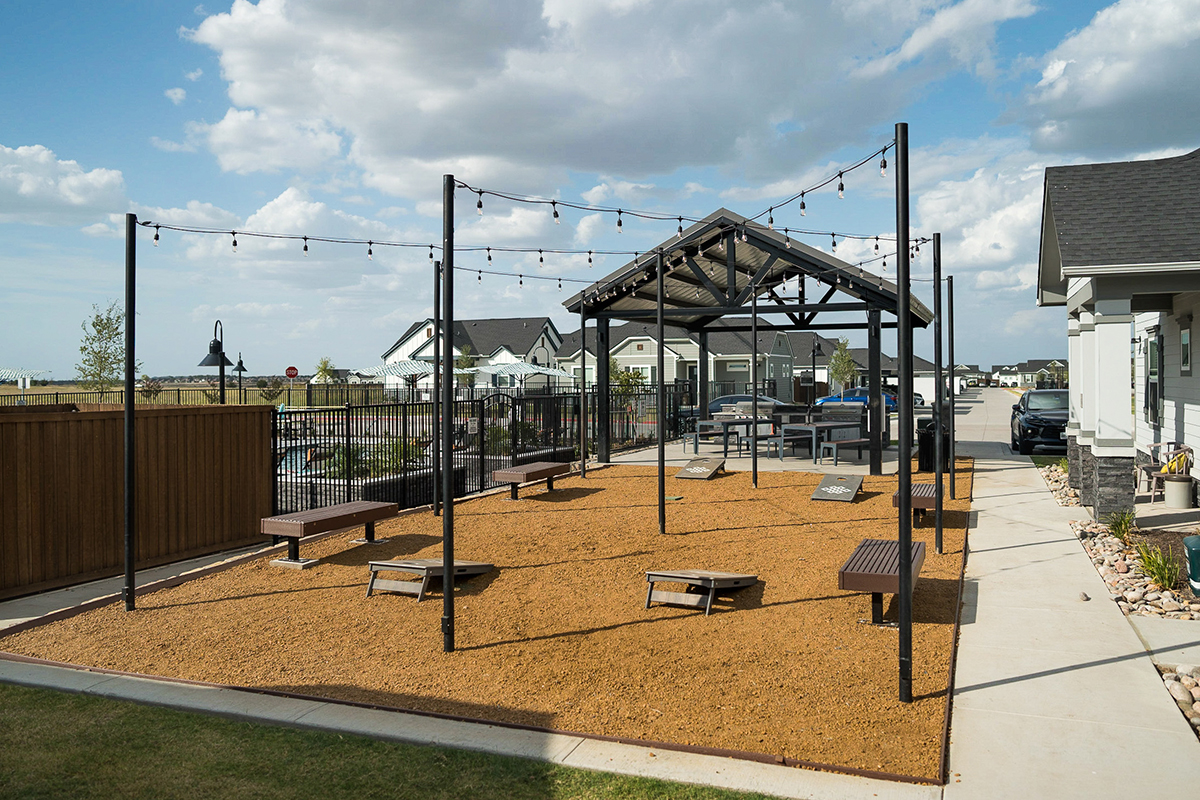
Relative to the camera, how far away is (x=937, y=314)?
10984mm

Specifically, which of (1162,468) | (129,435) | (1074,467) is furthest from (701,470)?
(129,435)

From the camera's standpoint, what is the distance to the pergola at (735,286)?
1566 centimetres

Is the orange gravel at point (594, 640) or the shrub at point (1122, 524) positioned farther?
the shrub at point (1122, 524)

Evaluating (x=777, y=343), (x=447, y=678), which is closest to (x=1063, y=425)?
(x=447, y=678)

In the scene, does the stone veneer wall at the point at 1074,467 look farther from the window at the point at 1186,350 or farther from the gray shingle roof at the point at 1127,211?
the gray shingle roof at the point at 1127,211

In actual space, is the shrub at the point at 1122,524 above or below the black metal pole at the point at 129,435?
below


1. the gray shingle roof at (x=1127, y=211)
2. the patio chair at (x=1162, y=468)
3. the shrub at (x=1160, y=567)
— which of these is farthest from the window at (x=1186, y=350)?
the shrub at (x=1160, y=567)

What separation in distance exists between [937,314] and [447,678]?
8.19 meters

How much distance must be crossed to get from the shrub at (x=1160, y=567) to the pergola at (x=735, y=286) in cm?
632

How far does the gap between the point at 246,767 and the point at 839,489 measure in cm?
1010

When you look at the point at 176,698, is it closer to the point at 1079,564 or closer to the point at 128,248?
the point at 128,248

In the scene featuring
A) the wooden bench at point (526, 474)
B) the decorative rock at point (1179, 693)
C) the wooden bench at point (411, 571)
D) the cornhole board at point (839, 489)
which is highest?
the wooden bench at point (526, 474)

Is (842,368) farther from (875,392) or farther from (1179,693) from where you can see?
(1179,693)

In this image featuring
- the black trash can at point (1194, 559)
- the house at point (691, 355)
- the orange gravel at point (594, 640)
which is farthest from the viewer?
the house at point (691, 355)
